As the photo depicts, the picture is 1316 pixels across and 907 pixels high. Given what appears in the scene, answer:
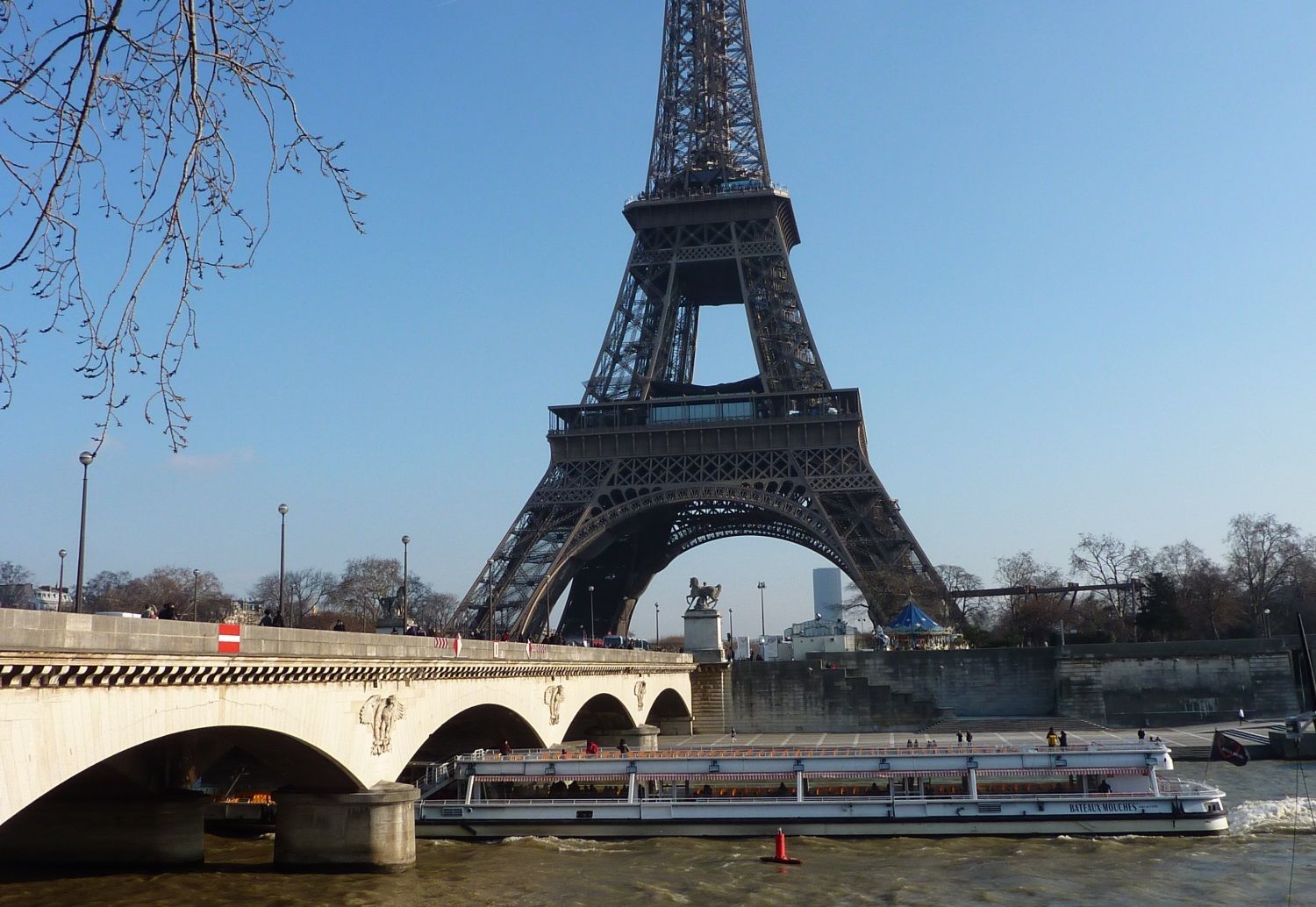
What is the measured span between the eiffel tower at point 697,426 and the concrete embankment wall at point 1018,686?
5.23 m

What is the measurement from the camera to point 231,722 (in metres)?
20.9

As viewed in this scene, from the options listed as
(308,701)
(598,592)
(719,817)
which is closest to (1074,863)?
(719,817)

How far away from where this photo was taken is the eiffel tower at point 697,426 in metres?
68.9

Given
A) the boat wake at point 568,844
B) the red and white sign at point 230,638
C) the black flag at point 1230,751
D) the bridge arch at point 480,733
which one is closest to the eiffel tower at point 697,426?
the bridge arch at point 480,733

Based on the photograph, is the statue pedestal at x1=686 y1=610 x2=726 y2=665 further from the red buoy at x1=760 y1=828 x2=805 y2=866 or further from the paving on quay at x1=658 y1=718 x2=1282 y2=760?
the red buoy at x1=760 y1=828 x2=805 y2=866

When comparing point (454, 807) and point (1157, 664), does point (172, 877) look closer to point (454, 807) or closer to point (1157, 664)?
point (454, 807)

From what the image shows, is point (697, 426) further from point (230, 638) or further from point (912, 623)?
point (230, 638)

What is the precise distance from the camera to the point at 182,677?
19312mm

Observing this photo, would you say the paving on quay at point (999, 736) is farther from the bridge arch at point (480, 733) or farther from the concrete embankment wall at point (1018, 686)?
the bridge arch at point (480, 733)

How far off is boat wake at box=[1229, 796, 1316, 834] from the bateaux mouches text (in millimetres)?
2542

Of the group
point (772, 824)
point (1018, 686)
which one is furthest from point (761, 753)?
point (1018, 686)

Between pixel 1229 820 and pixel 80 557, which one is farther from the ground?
pixel 80 557

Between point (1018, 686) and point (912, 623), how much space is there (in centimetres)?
626

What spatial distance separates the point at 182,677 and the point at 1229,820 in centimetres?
2840
